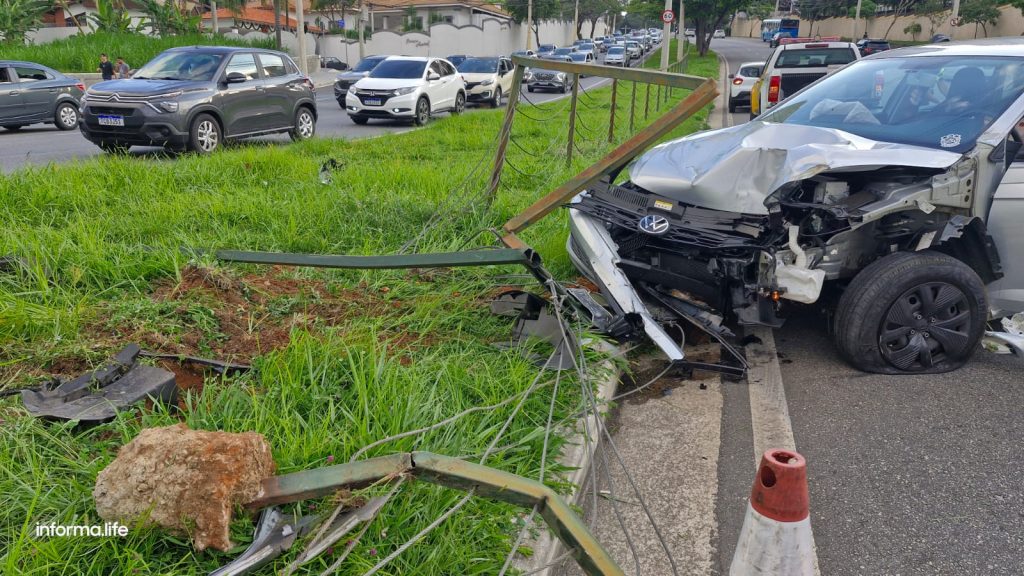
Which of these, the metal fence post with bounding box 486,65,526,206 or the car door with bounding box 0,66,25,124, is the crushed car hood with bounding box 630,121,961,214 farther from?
the car door with bounding box 0,66,25,124

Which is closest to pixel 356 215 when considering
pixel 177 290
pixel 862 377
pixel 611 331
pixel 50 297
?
pixel 177 290

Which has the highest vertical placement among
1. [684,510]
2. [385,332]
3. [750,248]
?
[750,248]

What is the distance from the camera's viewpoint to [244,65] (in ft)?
41.4

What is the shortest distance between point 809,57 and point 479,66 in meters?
12.3

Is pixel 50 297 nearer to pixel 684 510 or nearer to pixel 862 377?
pixel 684 510

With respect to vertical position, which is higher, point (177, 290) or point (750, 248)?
point (750, 248)

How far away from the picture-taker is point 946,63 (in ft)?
17.4

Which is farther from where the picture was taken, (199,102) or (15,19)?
(15,19)

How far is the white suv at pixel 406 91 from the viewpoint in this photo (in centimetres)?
1719

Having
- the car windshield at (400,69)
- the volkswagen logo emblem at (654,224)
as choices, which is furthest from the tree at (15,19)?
the volkswagen logo emblem at (654,224)

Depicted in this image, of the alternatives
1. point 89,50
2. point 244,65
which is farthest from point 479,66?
point 89,50

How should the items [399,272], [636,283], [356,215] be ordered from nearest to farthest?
[636,283]
[399,272]
[356,215]

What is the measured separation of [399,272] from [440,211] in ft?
4.31

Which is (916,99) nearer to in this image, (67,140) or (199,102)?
(199,102)
